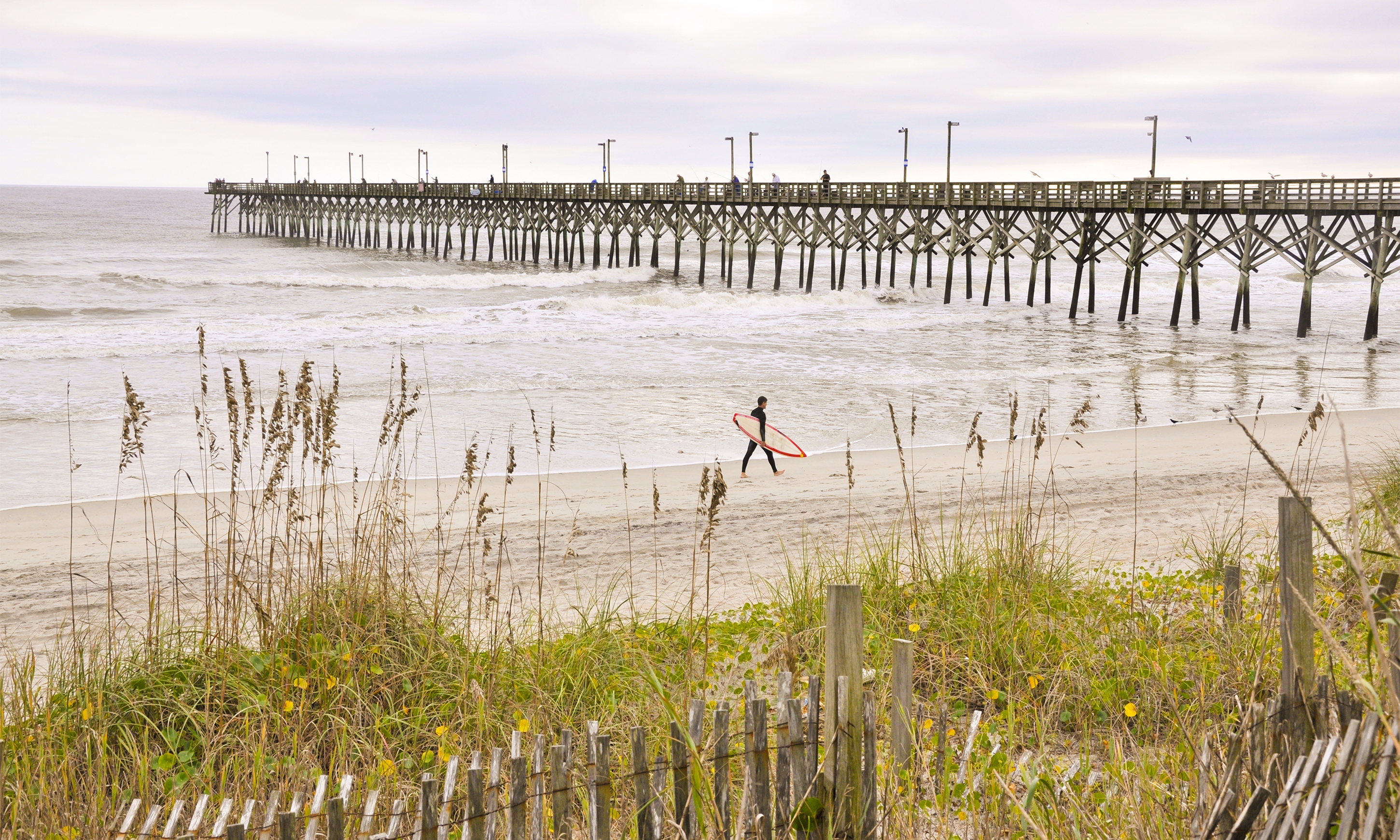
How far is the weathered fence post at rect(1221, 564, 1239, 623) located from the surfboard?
7.07m

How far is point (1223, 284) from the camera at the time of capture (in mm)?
56781

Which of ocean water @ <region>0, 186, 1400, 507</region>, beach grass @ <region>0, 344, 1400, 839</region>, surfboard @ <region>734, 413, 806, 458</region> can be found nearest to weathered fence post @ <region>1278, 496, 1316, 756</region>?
beach grass @ <region>0, 344, 1400, 839</region>

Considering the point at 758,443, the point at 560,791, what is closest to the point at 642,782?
the point at 560,791

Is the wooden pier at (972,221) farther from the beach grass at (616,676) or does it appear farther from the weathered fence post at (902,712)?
the weathered fence post at (902,712)

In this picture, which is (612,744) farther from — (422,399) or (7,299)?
(7,299)

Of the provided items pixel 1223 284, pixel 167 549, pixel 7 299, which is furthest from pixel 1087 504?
pixel 1223 284

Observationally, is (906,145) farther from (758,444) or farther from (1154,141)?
(758,444)

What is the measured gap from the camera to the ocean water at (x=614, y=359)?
15195 mm

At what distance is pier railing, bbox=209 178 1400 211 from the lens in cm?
2750

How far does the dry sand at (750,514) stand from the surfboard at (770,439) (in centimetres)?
22

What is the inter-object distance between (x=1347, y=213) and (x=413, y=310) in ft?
87.0

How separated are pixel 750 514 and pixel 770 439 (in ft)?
13.2

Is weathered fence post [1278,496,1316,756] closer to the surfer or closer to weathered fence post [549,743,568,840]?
weathered fence post [549,743,568,840]

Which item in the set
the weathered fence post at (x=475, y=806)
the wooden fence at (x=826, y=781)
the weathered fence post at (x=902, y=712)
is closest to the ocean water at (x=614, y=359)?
the weathered fence post at (x=902, y=712)
